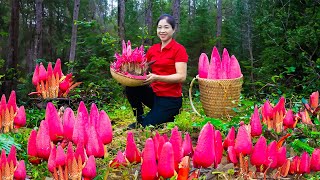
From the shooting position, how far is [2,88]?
1056 cm

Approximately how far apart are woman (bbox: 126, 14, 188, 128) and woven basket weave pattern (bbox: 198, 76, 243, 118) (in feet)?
1.01

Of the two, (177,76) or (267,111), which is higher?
(177,76)

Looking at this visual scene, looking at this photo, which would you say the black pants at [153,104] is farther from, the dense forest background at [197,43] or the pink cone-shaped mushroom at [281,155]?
the pink cone-shaped mushroom at [281,155]

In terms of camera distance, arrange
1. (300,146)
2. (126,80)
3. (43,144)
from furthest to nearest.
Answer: (126,80), (300,146), (43,144)

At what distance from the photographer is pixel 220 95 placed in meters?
4.09

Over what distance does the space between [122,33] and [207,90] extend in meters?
5.90

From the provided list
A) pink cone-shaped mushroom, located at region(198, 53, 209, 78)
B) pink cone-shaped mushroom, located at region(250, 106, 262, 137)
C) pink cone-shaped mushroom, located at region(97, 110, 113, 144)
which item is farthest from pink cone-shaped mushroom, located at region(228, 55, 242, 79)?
pink cone-shaped mushroom, located at region(97, 110, 113, 144)

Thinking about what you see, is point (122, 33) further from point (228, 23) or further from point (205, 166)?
point (228, 23)

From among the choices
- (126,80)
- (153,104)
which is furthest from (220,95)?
(126,80)

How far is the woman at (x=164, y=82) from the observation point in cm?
386

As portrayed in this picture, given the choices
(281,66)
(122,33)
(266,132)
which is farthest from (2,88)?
(266,132)

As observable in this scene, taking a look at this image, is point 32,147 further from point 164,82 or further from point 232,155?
point 164,82

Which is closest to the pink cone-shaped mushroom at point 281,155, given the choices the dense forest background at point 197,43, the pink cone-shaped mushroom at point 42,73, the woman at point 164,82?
the woman at point 164,82

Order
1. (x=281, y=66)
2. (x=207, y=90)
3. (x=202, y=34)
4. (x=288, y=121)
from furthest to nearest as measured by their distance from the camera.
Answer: (x=202, y=34)
(x=281, y=66)
(x=207, y=90)
(x=288, y=121)
